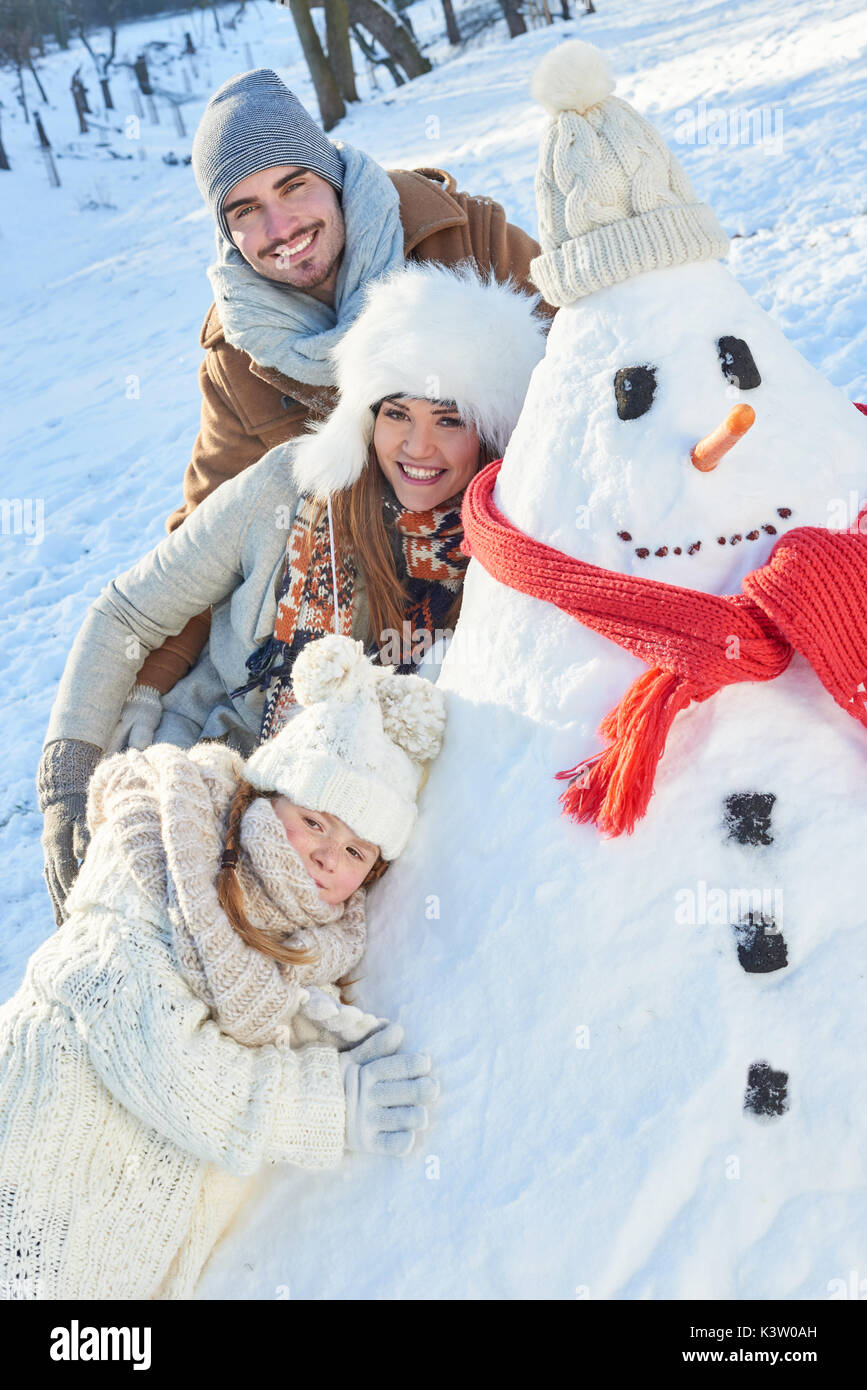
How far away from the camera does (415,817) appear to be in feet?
5.58

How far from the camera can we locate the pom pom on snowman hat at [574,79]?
1.54 m

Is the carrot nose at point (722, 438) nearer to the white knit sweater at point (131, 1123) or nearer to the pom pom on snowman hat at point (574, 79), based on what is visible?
the pom pom on snowman hat at point (574, 79)

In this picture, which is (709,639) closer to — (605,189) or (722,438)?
(722,438)

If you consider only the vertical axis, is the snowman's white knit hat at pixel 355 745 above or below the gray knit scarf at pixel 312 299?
below

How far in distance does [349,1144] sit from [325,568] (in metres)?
1.19

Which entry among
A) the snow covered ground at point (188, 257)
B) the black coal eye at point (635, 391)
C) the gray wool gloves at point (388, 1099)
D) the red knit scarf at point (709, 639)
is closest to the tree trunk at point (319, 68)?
the snow covered ground at point (188, 257)

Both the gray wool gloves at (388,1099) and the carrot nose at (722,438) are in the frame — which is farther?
the gray wool gloves at (388,1099)

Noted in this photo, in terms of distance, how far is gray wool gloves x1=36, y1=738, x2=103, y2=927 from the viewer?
7.61ft

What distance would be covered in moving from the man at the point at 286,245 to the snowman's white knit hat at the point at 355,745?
0.97 metres

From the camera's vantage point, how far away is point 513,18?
46.9ft

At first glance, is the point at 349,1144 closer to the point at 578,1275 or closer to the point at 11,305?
the point at 578,1275

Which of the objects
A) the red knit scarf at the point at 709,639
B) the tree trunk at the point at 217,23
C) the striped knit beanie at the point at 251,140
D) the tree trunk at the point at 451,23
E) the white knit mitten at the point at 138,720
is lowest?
the white knit mitten at the point at 138,720

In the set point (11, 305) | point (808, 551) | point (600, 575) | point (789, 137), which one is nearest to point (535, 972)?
point (600, 575)

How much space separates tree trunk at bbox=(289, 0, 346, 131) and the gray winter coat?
10.7 m
